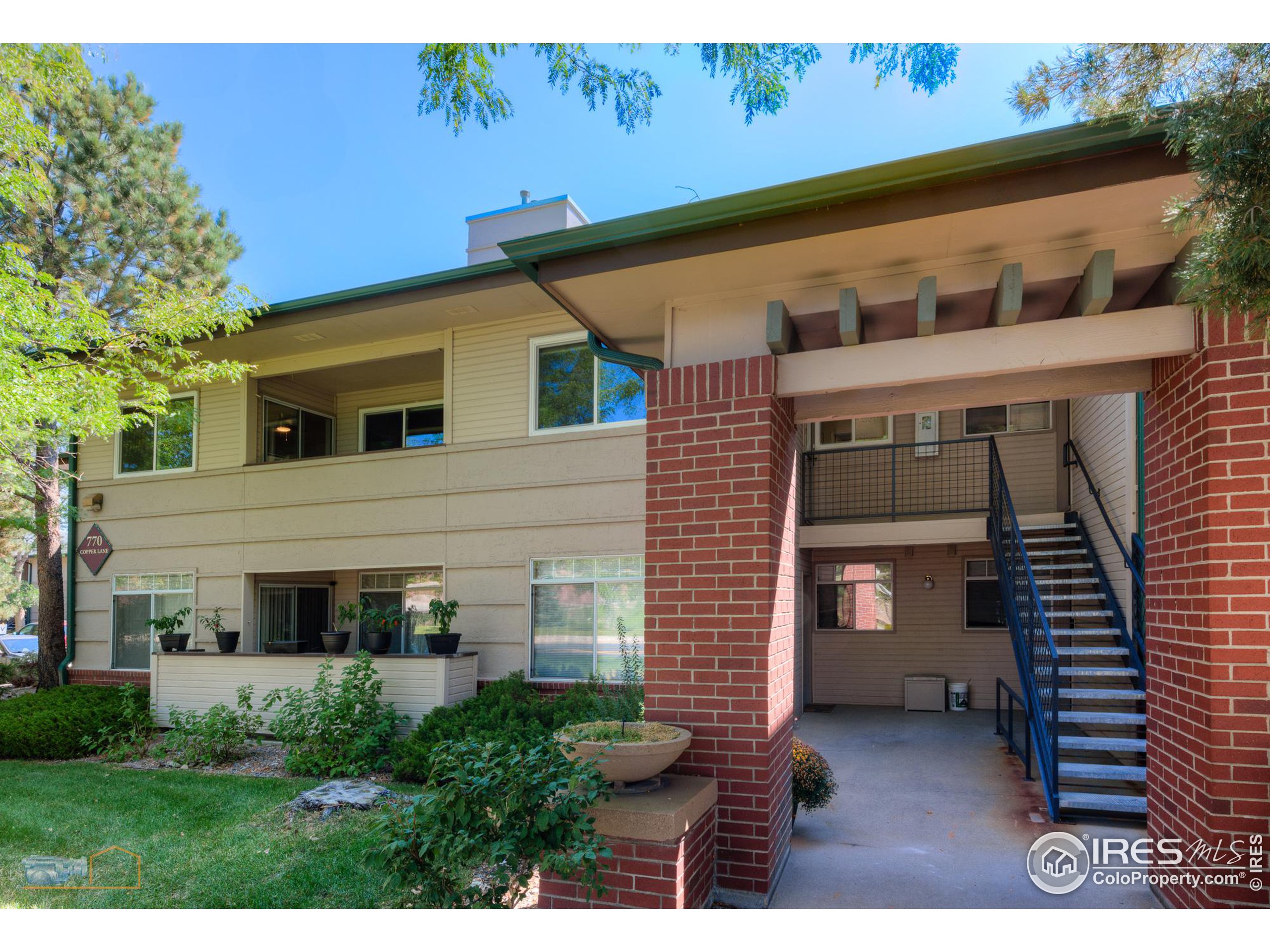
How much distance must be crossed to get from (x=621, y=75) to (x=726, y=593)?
12.1 feet

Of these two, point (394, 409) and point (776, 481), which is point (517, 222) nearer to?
point (394, 409)

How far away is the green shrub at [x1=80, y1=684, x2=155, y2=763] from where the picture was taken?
31.0 ft

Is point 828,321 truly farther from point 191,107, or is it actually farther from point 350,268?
point 191,107

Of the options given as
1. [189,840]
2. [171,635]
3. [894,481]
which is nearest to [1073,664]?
[894,481]

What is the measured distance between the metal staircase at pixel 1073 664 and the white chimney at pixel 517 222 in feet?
21.0

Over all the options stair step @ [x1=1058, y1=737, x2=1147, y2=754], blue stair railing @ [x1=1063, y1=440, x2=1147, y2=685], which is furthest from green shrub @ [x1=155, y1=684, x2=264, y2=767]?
blue stair railing @ [x1=1063, y1=440, x2=1147, y2=685]

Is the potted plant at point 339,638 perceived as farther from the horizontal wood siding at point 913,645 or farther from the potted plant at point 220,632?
the horizontal wood siding at point 913,645

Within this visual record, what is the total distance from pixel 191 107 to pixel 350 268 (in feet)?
16.6

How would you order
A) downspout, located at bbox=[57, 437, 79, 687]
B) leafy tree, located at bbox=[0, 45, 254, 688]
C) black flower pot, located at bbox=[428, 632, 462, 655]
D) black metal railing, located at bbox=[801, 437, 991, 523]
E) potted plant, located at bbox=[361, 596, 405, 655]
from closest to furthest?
leafy tree, located at bbox=[0, 45, 254, 688]
black flower pot, located at bbox=[428, 632, 462, 655]
potted plant, located at bbox=[361, 596, 405, 655]
black metal railing, located at bbox=[801, 437, 991, 523]
downspout, located at bbox=[57, 437, 79, 687]

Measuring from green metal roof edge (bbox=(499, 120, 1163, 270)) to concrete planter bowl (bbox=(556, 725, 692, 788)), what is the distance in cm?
253

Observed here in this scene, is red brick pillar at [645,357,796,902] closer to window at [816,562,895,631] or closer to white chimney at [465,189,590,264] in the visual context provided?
white chimney at [465,189,590,264]

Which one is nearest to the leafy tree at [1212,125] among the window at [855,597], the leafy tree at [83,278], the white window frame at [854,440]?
the leafy tree at [83,278]

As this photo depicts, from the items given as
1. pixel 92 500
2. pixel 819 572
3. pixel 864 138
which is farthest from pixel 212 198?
pixel 864 138
